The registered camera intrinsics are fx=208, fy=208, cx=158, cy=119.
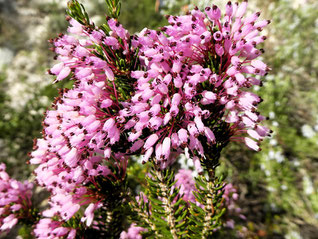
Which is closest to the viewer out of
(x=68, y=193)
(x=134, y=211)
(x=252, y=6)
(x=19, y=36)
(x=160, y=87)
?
(x=160, y=87)

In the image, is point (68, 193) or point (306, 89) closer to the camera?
point (68, 193)

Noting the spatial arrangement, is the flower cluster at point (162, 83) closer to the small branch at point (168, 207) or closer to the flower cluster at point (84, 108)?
the flower cluster at point (84, 108)

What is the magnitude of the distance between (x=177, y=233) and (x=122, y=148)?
0.74 m

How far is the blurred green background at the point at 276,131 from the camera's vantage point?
4.96m

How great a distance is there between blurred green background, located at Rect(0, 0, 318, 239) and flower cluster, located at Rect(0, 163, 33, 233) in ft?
9.07

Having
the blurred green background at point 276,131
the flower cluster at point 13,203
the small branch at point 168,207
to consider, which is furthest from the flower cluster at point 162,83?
the blurred green background at point 276,131

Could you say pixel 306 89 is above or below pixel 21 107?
below

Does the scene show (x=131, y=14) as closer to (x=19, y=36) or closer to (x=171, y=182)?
(x=19, y=36)

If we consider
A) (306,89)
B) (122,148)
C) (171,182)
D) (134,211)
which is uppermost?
(122,148)

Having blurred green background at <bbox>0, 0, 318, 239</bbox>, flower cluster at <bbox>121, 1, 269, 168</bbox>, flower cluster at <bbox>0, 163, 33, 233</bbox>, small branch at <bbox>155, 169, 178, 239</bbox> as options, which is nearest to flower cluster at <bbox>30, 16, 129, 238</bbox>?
flower cluster at <bbox>121, 1, 269, 168</bbox>

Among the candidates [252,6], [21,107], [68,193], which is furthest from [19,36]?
[68,193]

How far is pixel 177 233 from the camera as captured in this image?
4.90 ft

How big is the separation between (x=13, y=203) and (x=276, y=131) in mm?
5621

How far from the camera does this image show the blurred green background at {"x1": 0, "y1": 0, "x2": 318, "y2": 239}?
4965mm
